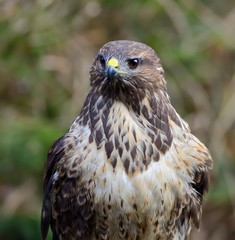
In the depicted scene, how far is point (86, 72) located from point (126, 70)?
3336 mm

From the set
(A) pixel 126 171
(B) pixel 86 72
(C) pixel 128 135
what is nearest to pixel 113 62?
(C) pixel 128 135

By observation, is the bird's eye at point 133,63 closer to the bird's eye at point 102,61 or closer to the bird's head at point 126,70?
the bird's head at point 126,70

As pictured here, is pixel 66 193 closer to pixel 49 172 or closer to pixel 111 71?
pixel 49 172

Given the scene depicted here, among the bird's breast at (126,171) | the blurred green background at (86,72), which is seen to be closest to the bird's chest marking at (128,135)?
the bird's breast at (126,171)

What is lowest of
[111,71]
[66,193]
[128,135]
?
[66,193]

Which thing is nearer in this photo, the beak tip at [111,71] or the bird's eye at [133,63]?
the beak tip at [111,71]

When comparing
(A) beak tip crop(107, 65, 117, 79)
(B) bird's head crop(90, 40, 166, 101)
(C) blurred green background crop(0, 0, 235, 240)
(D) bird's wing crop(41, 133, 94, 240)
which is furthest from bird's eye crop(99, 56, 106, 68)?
(C) blurred green background crop(0, 0, 235, 240)

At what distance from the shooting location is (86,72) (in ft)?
30.3

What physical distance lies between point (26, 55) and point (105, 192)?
122 inches

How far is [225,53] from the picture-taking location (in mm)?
10555

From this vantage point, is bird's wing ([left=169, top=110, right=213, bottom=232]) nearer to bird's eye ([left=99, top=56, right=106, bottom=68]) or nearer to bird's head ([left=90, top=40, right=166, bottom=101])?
bird's head ([left=90, top=40, right=166, bottom=101])

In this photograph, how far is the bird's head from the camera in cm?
584

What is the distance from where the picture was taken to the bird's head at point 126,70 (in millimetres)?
5840

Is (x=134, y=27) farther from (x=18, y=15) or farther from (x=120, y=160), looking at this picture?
(x=120, y=160)
